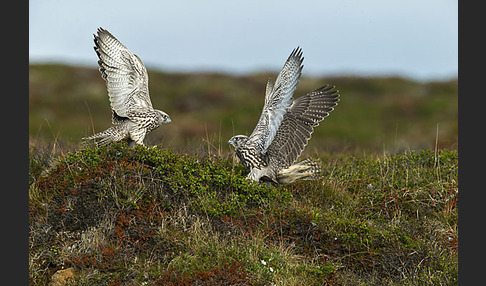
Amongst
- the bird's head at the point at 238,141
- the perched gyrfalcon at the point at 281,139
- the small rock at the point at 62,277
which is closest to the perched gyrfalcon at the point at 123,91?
the bird's head at the point at 238,141

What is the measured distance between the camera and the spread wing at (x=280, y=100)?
7.62 meters

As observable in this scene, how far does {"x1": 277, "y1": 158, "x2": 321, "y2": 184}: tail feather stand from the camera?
7.66 m

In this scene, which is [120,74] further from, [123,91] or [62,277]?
[62,277]

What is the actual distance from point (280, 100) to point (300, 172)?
42.6 inches

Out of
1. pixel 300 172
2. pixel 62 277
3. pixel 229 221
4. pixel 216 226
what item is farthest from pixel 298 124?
pixel 62 277

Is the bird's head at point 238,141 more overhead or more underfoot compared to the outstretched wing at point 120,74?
more underfoot

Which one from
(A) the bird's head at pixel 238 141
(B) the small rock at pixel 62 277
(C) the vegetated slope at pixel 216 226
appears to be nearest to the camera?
(B) the small rock at pixel 62 277

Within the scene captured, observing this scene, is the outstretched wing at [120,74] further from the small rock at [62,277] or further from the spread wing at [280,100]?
the small rock at [62,277]

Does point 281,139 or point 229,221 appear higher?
point 281,139

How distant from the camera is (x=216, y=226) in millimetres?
6758

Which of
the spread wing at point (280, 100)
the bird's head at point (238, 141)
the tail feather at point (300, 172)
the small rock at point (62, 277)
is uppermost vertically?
the spread wing at point (280, 100)

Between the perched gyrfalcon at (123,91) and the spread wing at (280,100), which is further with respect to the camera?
the spread wing at (280,100)

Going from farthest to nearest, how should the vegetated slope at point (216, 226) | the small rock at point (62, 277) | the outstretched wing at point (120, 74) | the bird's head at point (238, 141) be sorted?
the bird's head at point (238, 141) → the outstretched wing at point (120, 74) → the vegetated slope at point (216, 226) → the small rock at point (62, 277)

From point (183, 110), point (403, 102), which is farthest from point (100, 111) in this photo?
point (403, 102)
